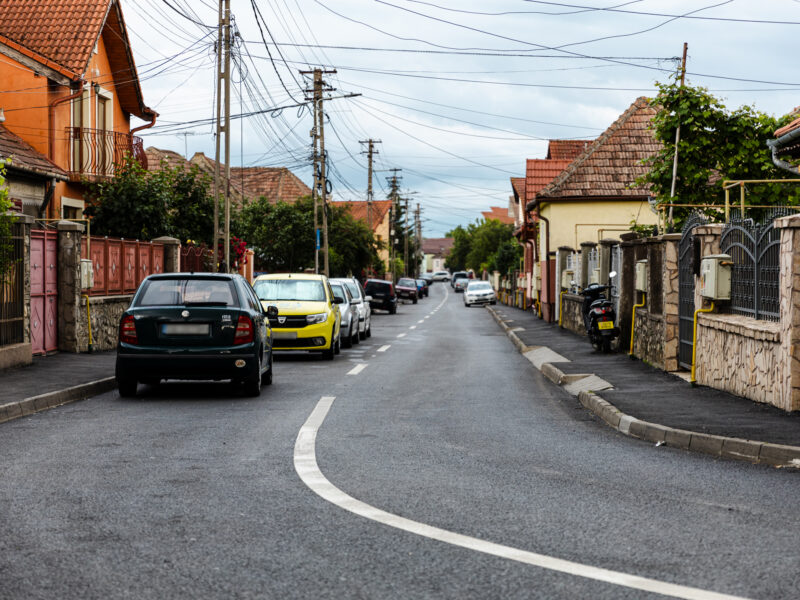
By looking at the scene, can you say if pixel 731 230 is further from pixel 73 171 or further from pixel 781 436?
pixel 73 171

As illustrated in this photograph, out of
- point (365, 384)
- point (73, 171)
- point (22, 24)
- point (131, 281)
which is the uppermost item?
point (22, 24)

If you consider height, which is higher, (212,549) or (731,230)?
(731,230)

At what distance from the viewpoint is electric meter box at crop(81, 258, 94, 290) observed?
1881 centimetres

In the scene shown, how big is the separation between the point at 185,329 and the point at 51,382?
237 centimetres

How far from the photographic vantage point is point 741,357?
12.0 meters

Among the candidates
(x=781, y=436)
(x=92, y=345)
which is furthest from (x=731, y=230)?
(x=92, y=345)

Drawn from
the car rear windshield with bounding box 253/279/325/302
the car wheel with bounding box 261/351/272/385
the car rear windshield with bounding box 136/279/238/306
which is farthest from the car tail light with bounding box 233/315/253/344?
the car rear windshield with bounding box 253/279/325/302

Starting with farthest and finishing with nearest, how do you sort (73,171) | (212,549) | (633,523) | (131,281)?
(73,171), (131,281), (633,523), (212,549)

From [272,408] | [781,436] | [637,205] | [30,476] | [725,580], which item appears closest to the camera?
[725,580]

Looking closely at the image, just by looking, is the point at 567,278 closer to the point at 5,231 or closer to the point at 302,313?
the point at 302,313

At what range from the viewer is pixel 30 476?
7.26 m

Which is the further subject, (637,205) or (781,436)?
(637,205)

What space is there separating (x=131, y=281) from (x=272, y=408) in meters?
11.6

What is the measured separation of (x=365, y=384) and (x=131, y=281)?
9319 mm
